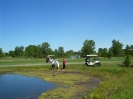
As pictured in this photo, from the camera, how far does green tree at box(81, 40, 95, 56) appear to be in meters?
124

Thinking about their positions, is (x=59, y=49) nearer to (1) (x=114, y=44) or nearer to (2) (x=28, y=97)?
(1) (x=114, y=44)

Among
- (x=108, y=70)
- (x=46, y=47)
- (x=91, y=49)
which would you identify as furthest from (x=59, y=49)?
(x=108, y=70)

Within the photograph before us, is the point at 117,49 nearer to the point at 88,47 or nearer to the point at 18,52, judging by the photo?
the point at 88,47

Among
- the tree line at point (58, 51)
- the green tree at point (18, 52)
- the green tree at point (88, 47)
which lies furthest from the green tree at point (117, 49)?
the green tree at point (18, 52)

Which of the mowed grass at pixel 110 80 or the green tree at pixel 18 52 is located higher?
the green tree at pixel 18 52

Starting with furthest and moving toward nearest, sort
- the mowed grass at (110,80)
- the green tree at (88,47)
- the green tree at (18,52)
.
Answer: the green tree at (18,52) → the green tree at (88,47) → the mowed grass at (110,80)

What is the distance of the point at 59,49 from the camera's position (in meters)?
165

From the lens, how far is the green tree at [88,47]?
123506 millimetres

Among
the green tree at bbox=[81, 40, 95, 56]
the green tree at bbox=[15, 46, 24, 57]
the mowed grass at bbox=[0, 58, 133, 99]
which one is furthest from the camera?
the green tree at bbox=[15, 46, 24, 57]

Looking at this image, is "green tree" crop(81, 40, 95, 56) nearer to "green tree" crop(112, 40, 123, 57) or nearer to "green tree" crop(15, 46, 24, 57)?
"green tree" crop(112, 40, 123, 57)

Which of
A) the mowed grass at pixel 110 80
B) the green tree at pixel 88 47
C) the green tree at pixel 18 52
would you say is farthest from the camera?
the green tree at pixel 18 52

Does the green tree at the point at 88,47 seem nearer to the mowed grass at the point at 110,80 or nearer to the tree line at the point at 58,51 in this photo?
the tree line at the point at 58,51

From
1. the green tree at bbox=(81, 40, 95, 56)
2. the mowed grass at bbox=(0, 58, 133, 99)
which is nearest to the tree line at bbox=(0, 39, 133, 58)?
the green tree at bbox=(81, 40, 95, 56)

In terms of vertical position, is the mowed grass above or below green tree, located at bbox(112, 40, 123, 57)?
below
